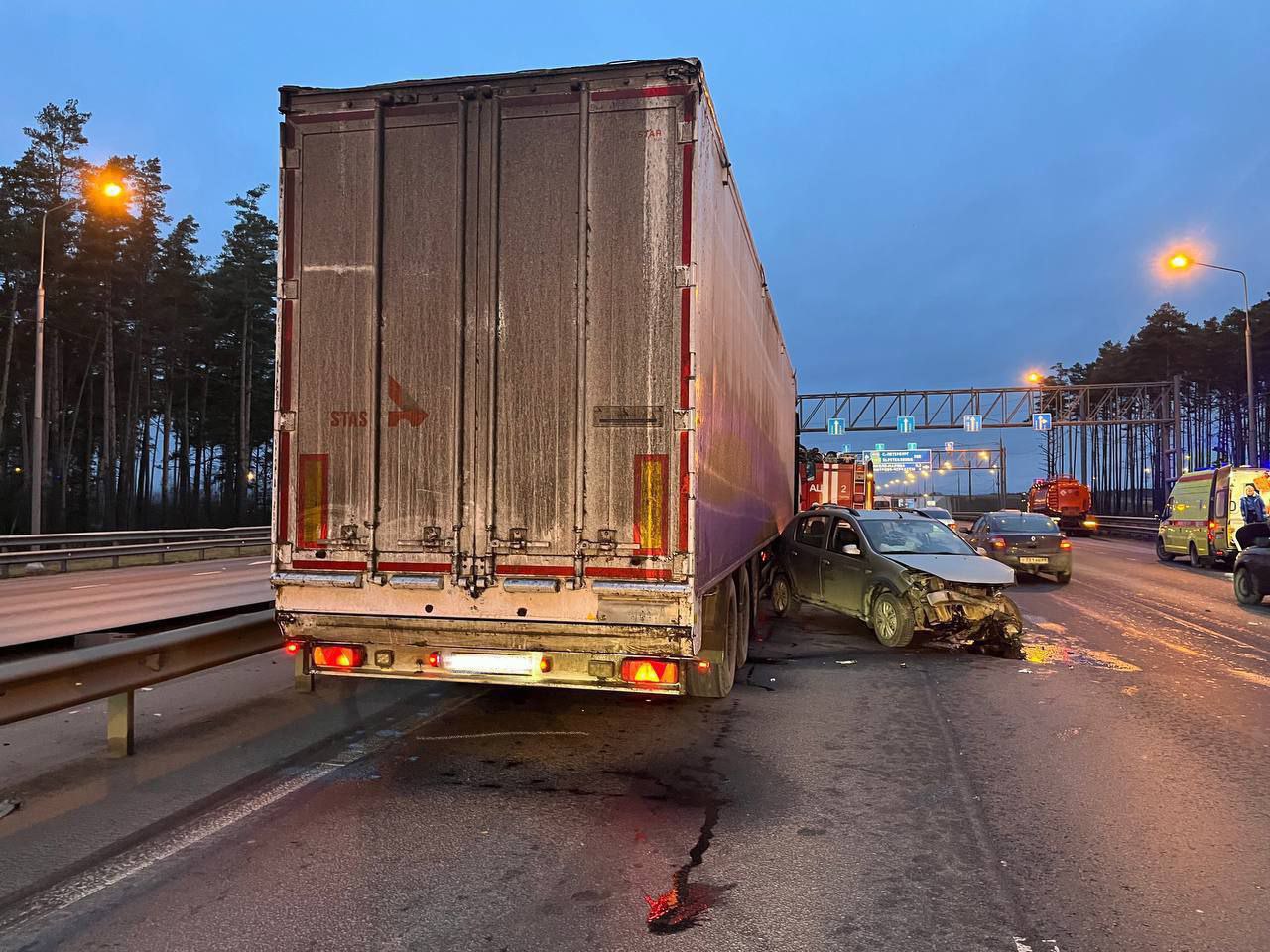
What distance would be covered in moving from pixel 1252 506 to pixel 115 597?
24113 millimetres

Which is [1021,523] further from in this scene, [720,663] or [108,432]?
[108,432]

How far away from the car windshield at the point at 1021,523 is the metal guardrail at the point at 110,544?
71.7ft

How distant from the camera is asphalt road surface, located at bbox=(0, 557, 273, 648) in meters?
11.1

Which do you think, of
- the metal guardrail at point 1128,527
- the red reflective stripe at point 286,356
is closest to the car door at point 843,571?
the red reflective stripe at point 286,356

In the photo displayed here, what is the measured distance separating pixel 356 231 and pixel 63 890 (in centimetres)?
375

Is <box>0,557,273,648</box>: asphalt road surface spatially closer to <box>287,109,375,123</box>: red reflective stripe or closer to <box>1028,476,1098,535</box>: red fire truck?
<box>287,109,375,123</box>: red reflective stripe

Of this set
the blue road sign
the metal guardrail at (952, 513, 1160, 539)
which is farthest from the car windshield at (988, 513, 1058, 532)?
the blue road sign

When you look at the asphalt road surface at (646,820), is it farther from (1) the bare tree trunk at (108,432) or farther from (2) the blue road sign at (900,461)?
(2) the blue road sign at (900,461)

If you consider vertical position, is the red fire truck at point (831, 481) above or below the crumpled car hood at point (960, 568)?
above

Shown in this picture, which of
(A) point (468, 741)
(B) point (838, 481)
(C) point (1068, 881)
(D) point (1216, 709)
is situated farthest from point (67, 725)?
(B) point (838, 481)

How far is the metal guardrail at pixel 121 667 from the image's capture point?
14.1ft

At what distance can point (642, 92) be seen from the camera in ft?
15.8

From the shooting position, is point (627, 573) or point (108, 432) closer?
point (627, 573)

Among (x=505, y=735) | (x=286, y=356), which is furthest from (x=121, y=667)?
(x=505, y=735)
